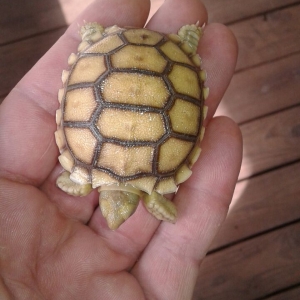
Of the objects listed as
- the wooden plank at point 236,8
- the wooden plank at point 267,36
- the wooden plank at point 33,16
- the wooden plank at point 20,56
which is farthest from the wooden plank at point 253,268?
the wooden plank at point 33,16

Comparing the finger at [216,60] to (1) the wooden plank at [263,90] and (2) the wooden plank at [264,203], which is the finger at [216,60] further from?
(2) the wooden plank at [264,203]

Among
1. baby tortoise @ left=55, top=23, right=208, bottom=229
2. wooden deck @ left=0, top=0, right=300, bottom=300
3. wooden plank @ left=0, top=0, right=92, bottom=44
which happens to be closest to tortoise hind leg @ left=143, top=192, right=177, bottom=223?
baby tortoise @ left=55, top=23, right=208, bottom=229

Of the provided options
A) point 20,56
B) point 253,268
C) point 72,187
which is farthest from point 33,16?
point 253,268

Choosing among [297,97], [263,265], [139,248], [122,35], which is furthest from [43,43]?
[263,265]

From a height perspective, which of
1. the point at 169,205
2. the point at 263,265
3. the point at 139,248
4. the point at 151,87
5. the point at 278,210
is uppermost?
the point at 151,87

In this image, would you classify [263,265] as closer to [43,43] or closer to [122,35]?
[122,35]

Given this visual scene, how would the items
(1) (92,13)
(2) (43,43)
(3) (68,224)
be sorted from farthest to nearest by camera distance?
(2) (43,43) → (1) (92,13) → (3) (68,224)

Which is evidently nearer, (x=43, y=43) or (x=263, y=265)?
(x=263, y=265)
